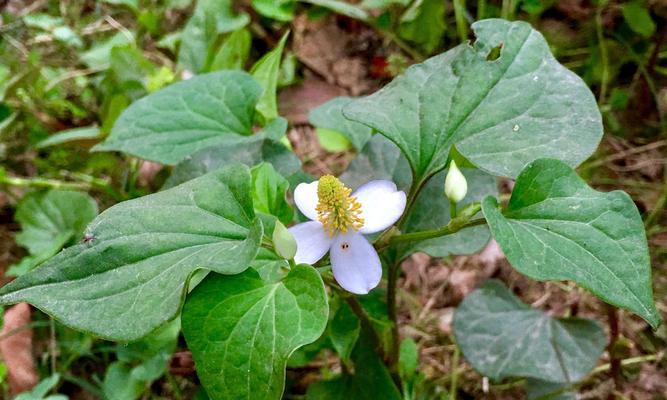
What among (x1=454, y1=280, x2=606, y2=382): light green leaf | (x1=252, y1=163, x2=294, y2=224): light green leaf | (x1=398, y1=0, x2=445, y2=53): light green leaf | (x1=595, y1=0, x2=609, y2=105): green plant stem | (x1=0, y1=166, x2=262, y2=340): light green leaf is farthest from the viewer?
(x1=398, y1=0, x2=445, y2=53): light green leaf

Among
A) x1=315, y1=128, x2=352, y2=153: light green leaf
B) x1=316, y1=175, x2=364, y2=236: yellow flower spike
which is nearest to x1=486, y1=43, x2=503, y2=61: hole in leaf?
x1=316, y1=175, x2=364, y2=236: yellow flower spike

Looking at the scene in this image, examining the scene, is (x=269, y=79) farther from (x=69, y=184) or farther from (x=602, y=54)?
(x=602, y=54)

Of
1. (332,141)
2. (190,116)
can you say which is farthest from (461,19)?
(190,116)

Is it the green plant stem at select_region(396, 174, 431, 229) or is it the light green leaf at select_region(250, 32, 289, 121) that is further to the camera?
the light green leaf at select_region(250, 32, 289, 121)

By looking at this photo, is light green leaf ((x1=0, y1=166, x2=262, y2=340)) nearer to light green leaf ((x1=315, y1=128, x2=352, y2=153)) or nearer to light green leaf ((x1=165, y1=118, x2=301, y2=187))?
light green leaf ((x1=165, y1=118, x2=301, y2=187))

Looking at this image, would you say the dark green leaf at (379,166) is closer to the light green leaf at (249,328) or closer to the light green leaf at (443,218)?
the light green leaf at (443,218)

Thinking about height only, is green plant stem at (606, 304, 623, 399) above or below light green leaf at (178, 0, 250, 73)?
below

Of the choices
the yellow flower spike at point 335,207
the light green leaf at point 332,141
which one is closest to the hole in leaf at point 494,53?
the yellow flower spike at point 335,207

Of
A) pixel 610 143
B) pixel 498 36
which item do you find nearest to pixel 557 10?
pixel 610 143
